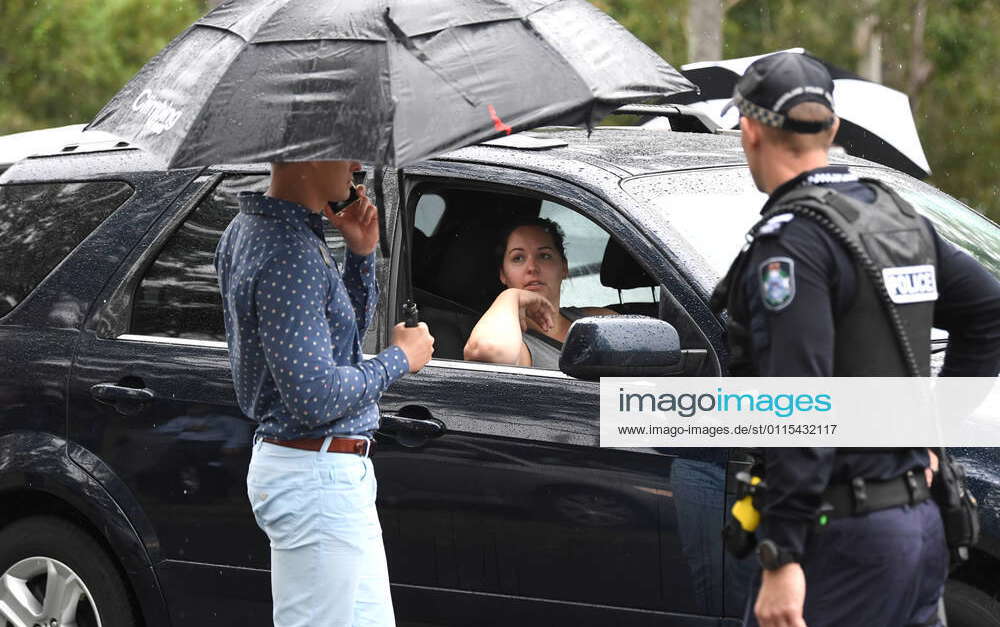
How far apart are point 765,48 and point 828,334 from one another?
2749 cm

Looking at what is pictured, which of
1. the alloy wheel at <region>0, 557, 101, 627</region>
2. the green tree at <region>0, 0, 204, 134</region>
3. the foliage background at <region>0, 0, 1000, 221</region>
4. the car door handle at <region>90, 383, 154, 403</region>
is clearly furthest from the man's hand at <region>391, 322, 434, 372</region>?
the green tree at <region>0, 0, 204, 134</region>

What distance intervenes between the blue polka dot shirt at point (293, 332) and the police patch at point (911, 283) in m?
1.13

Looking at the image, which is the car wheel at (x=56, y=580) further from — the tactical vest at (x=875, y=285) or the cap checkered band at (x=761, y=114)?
the cap checkered band at (x=761, y=114)

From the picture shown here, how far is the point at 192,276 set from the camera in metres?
4.71

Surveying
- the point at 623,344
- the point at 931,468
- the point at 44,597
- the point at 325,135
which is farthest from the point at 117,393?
the point at 931,468

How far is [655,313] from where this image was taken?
4.39 m

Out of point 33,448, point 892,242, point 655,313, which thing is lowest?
point 33,448

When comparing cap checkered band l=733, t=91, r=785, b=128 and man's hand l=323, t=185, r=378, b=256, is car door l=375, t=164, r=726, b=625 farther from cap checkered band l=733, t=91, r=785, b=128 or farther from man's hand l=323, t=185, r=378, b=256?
cap checkered band l=733, t=91, r=785, b=128

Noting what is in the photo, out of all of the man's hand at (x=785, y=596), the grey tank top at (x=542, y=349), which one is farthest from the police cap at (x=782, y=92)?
the grey tank top at (x=542, y=349)

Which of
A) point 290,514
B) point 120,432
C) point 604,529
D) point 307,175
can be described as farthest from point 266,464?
point 120,432

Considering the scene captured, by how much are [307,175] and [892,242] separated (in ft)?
4.22

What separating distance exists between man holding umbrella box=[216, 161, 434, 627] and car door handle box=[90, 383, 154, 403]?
42.1 inches

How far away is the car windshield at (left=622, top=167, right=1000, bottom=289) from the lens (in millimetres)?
4207

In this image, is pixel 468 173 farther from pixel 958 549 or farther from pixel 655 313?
pixel 958 549
